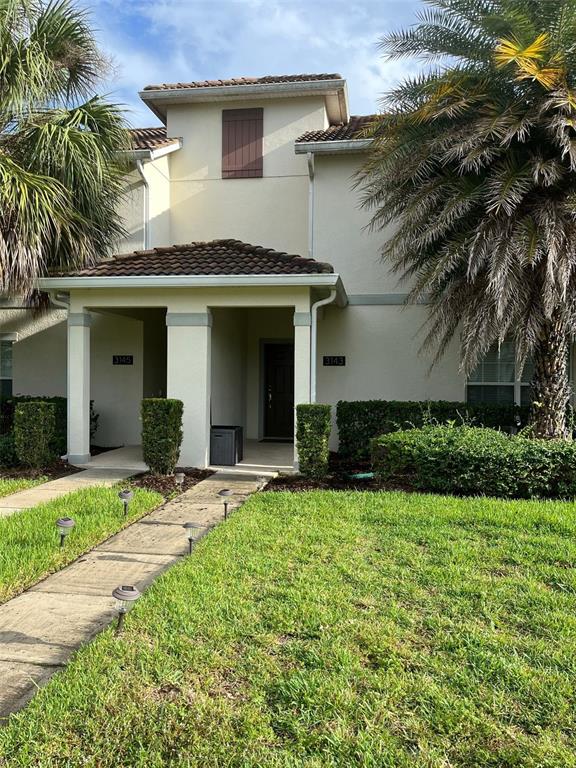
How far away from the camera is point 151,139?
43.2 ft

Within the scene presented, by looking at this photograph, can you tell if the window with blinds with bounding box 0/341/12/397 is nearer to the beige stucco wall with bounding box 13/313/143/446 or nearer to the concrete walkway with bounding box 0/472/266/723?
the beige stucco wall with bounding box 13/313/143/446

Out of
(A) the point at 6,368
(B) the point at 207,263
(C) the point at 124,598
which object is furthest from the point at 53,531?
(A) the point at 6,368

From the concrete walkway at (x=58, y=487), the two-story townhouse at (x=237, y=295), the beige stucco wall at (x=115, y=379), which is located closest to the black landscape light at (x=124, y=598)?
the concrete walkway at (x=58, y=487)

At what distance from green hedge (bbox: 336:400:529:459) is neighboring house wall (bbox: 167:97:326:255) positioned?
14.9ft

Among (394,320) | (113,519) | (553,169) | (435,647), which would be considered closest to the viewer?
(435,647)

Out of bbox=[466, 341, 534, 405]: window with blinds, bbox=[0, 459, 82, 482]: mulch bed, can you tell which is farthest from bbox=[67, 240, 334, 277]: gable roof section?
bbox=[466, 341, 534, 405]: window with blinds

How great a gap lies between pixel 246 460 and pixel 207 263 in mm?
3922

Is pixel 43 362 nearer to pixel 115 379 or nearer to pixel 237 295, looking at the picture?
pixel 115 379

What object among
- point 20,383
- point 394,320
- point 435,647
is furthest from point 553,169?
point 20,383

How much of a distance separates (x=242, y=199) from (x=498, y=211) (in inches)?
282

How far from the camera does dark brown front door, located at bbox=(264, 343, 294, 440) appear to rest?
14.0 meters

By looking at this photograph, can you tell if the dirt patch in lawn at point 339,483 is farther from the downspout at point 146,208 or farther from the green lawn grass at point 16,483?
the downspout at point 146,208

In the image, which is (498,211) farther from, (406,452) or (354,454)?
(354,454)

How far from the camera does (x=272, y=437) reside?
14.1m
